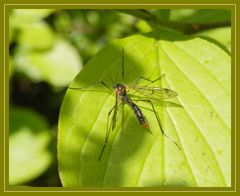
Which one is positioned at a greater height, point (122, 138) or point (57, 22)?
point (57, 22)

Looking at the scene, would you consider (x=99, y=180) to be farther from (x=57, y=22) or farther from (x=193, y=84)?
(x=57, y=22)

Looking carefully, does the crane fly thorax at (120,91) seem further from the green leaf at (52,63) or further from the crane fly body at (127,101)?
the green leaf at (52,63)

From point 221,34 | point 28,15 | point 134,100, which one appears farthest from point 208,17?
point 28,15

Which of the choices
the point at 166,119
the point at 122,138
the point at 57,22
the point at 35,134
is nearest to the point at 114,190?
the point at 122,138

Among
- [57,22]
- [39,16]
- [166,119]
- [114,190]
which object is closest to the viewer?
[114,190]

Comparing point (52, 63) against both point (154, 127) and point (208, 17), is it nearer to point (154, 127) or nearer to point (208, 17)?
point (208, 17)

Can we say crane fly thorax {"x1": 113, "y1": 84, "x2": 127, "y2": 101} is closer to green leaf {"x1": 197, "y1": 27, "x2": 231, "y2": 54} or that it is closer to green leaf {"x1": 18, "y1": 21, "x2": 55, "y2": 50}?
green leaf {"x1": 197, "y1": 27, "x2": 231, "y2": 54}

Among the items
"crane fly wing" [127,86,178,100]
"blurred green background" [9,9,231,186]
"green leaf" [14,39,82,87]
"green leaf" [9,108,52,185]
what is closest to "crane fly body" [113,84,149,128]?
A: "crane fly wing" [127,86,178,100]
